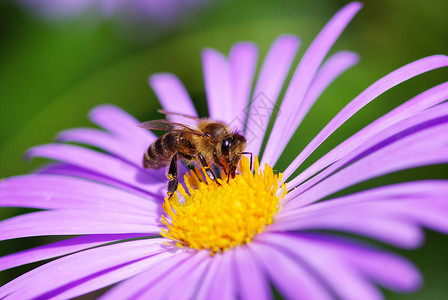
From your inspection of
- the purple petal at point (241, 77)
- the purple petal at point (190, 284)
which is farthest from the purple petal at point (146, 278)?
the purple petal at point (241, 77)

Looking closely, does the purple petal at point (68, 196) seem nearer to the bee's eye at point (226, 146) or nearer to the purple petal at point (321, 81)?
the bee's eye at point (226, 146)

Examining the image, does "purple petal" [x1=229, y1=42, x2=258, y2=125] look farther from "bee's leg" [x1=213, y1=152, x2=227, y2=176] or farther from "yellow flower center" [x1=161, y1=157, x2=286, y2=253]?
"yellow flower center" [x1=161, y1=157, x2=286, y2=253]

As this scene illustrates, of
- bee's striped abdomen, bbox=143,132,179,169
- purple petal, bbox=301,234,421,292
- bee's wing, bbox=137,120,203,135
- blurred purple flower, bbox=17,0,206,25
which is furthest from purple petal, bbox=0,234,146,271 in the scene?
blurred purple flower, bbox=17,0,206,25

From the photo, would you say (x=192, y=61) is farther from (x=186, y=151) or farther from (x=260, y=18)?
(x=186, y=151)

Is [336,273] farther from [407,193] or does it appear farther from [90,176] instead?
[90,176]

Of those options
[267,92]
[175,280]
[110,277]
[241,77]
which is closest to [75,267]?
[110,277]

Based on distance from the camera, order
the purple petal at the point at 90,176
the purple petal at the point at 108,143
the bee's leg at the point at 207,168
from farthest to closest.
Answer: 1. the purple petal at the point at 108,143
2. the purple petal at the point at 90,176
3. the bee's leg at the point at 207,168

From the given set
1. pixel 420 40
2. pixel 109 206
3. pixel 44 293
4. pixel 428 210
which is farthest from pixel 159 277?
pixel 420 40
